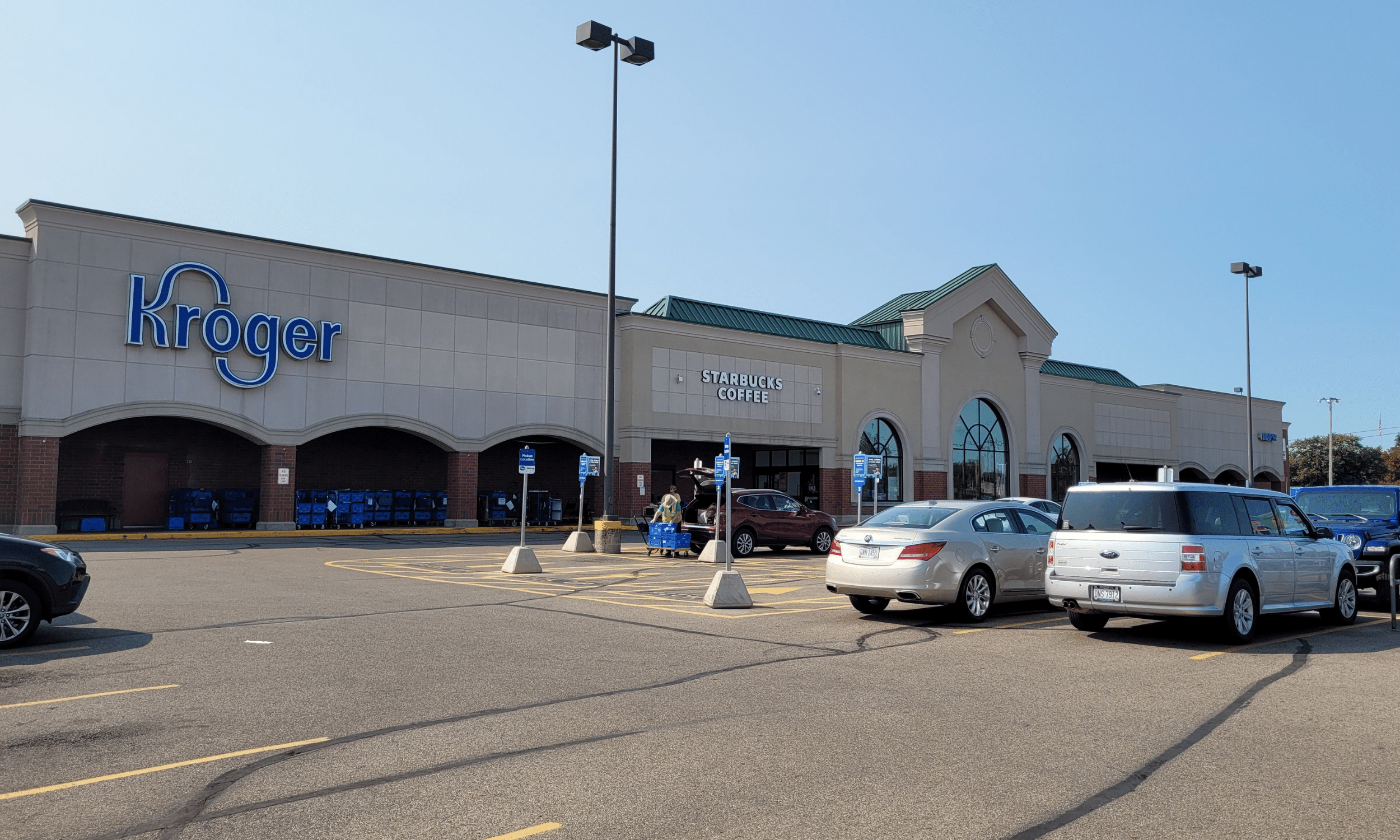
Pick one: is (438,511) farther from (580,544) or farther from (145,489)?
(580,544)

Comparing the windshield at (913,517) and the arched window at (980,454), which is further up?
the arched window at (980,454)

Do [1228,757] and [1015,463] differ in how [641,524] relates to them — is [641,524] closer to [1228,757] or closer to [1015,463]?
[1228,757]

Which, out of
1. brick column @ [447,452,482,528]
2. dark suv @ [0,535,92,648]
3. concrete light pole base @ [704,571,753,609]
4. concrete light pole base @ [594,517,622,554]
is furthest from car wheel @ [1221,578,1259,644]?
brick column @ [447,452,482,528]

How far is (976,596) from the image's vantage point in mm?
12969

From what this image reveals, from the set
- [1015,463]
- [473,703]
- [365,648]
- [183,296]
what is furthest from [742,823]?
[1015,463]

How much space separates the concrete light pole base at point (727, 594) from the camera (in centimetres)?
1423

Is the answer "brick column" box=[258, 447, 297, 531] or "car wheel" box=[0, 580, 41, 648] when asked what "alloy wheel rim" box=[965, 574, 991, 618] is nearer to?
"car wheel" box=[0, 580, 41, 648]

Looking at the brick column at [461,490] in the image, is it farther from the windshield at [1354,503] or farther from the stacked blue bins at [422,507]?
the windshield at [1354,503]

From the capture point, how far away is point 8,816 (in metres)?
4.92

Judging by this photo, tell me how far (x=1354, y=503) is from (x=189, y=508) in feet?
97.0

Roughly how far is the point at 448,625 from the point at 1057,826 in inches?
328

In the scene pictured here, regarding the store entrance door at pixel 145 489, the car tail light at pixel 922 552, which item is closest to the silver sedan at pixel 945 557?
the car tail light at pixel 922 552

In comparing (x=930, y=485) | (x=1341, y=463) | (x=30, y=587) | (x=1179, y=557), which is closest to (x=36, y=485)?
(x=30, y=587)

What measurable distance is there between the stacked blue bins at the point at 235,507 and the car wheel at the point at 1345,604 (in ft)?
94.9
